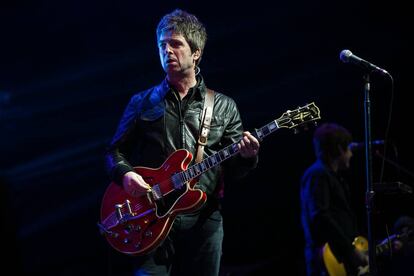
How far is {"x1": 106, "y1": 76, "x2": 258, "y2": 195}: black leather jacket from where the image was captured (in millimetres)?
3559

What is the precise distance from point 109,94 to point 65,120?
21.9 inches

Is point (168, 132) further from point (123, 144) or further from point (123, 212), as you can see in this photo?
point (123, 212)

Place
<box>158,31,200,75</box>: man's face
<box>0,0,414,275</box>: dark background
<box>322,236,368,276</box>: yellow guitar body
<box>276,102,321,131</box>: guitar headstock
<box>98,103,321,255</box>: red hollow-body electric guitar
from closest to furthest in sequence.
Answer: <box>98,103,321,255</box>: red hollow-body electric guitar < <box>276,102,321,131</box>: guitar headstock < <box>158,31,200,75</box>: man's face < <box>322,236,368,276</box>: yellow guitar body < <box>0,0,414,275</box>: dark background

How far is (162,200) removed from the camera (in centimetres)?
344

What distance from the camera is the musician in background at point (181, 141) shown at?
343cm

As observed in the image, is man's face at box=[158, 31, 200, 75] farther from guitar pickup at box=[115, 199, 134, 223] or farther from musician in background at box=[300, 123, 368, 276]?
musician in background at box=[300, 123, 368, 276]

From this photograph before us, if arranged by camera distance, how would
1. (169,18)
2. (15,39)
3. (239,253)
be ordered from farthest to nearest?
(239,253)
(15,39)
(169,18)

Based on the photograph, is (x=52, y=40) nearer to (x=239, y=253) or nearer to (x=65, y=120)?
(x=65, y=120)

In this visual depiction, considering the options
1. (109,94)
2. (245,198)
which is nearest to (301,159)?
(245,198)

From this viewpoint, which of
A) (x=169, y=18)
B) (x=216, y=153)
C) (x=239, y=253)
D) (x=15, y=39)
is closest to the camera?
(x=216, y=153)

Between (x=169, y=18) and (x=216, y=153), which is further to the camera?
(x=169, y=18)

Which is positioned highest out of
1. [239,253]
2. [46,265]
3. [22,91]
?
[22,91]

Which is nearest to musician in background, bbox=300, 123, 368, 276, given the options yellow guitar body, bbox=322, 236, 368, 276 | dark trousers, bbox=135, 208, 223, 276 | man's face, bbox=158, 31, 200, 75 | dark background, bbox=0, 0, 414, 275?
yellow guitar body, bbox=322, 236, 368, 276

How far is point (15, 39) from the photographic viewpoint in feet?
19.0
